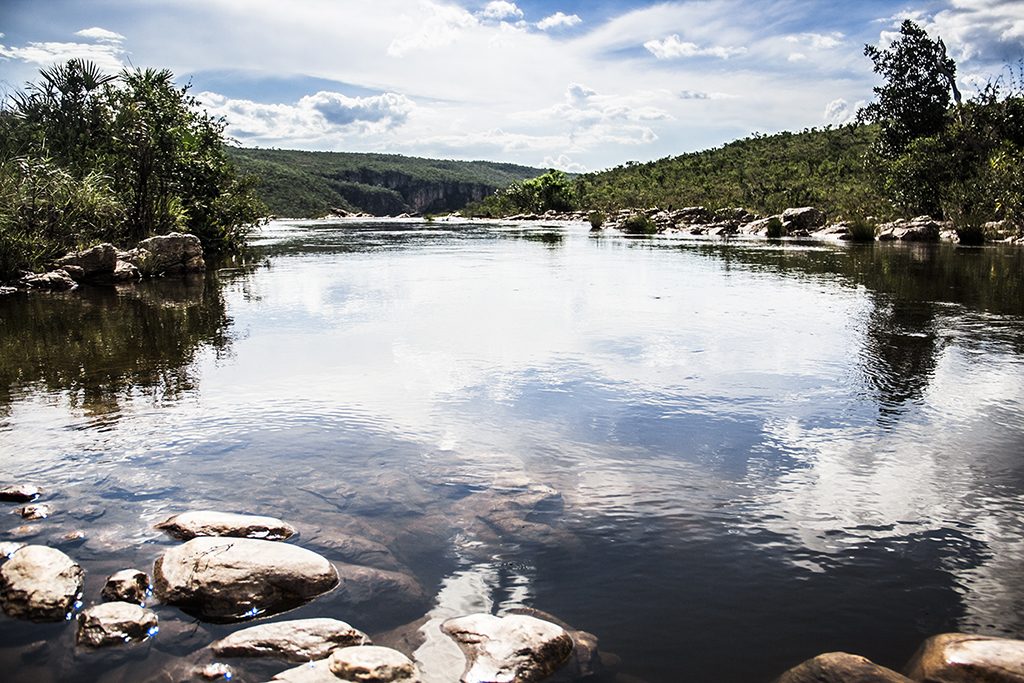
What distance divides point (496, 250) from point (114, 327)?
2390 centimetres

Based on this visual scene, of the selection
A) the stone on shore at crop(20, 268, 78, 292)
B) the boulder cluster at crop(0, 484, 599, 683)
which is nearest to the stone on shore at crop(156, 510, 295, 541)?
the boulder cluster at crop(0, 484, 599, 683)

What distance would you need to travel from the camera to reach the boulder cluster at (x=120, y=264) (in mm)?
21297

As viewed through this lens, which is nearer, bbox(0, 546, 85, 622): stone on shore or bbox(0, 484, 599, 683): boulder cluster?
bbox(0, 484, 599, 683): boulder cluster

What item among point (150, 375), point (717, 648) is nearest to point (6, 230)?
point (150, 375)

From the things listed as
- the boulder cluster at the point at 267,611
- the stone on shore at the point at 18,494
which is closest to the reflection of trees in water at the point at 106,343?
the stone on shore at the point at 18,494

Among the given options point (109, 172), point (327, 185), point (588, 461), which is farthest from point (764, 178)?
point (327, 185)

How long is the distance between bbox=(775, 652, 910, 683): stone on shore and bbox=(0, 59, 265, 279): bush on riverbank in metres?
22.5

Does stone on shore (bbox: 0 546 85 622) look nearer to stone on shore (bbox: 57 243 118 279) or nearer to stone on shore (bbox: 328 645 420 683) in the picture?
stone on shore (bbox: 328 645 420 683)

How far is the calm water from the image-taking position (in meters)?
4.54

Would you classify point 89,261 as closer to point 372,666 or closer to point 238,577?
point 238,577

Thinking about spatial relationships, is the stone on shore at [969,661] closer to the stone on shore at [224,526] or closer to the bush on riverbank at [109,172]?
the stone on shore at [224,526]

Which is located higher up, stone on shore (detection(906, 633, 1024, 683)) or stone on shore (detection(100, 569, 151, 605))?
stone on shore (detection(906, 633, 1024, 683))

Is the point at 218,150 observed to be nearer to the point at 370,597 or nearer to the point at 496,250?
the point at 496,250

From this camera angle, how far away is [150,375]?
1056 cm
